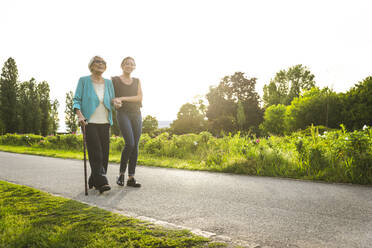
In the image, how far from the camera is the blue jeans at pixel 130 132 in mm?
5148

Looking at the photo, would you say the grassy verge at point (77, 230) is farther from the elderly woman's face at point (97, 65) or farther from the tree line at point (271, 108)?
the tree line at point (271, 108)

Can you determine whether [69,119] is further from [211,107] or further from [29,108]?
[211,107]

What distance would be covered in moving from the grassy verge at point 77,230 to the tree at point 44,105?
5076cm

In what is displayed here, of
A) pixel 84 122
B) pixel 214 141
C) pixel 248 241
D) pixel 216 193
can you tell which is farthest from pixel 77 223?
pixel 214 141

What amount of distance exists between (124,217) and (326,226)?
2.08 meters

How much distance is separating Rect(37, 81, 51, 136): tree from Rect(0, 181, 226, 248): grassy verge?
50.8 meters

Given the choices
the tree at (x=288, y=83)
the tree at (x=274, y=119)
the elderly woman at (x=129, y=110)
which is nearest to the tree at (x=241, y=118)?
the tree at (x=274, y=119)

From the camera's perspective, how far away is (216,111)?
4841cm

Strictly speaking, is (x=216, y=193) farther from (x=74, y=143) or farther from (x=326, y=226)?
(x=74, y=143)

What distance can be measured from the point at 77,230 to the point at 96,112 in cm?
243

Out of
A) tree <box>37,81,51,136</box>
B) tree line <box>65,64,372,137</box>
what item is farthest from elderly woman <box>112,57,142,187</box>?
tree <box>37,81,51,136</box>

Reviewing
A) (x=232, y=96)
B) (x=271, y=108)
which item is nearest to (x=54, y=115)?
(x=232, y=96)

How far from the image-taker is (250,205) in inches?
153

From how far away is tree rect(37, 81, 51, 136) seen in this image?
163 ft
